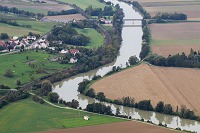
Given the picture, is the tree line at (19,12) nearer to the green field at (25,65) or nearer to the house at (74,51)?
the house at (74,51)

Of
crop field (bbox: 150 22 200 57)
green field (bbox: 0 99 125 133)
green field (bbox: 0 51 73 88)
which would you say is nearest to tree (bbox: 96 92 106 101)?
green field (bbox: 0 99 125 133)

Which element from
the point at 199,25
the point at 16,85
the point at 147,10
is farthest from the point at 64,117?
the point at 147,10

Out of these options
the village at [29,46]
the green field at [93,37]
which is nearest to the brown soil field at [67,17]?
the green field at [93,37]

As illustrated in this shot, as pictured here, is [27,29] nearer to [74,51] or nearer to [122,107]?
[74,51]

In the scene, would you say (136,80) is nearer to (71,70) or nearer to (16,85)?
(71,70)

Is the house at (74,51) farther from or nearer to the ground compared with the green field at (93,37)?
nearer to the ground

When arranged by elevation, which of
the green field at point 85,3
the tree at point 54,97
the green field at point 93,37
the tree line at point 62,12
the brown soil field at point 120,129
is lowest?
the brown soil field at point 120,129

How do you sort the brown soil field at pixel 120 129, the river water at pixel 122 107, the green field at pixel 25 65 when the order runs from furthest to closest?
the green field at pixel 25 65 < the river water at pixel 122 107 < the brown soil field at pixel 120 129
